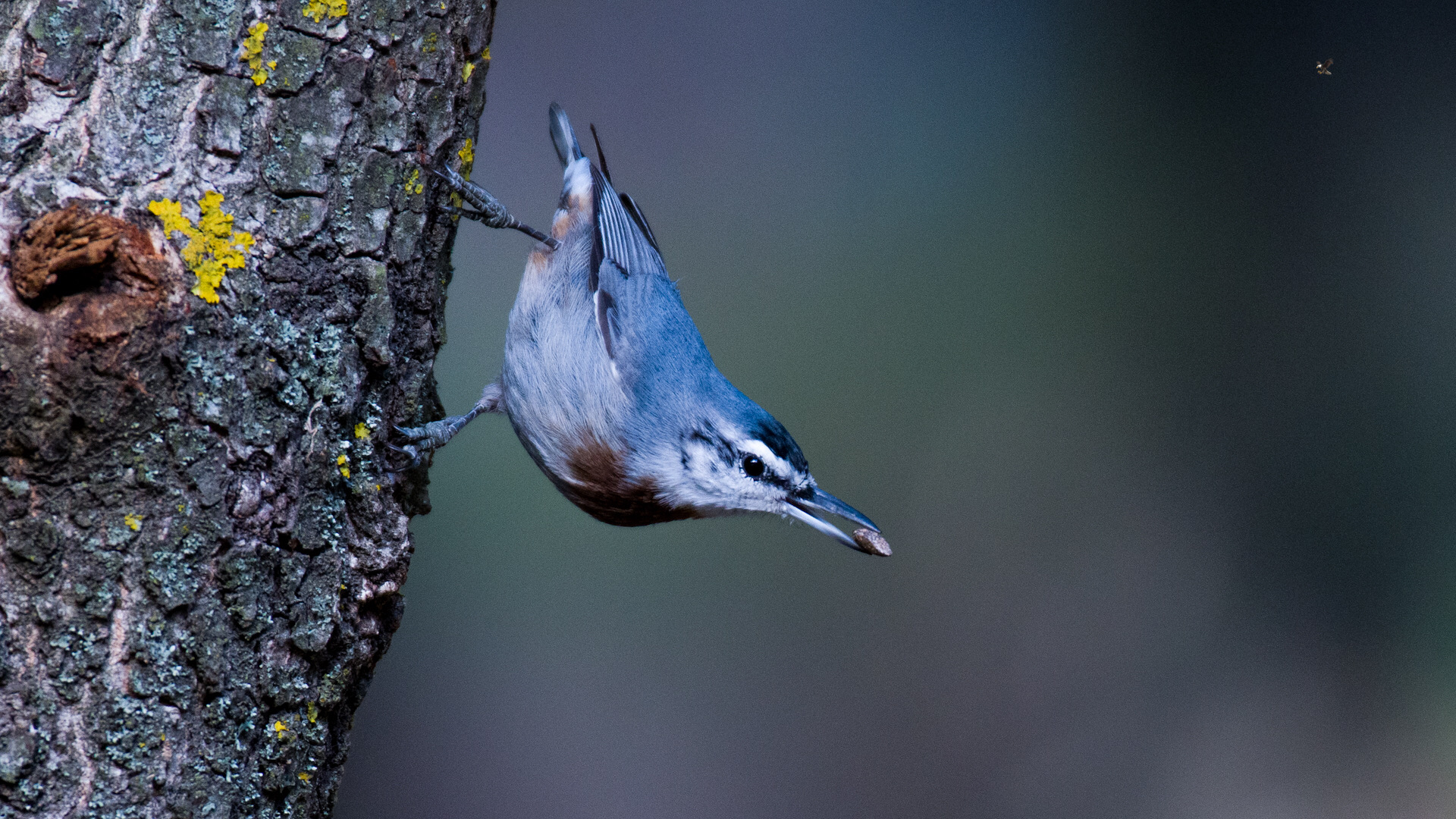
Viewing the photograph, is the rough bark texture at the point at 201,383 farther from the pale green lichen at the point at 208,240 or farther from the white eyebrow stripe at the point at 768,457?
the white eyebrow stripe at the point at 768,457

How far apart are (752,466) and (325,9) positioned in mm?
932

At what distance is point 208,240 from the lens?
110 centimetres

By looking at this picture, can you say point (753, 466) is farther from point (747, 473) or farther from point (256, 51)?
point (256, 51)

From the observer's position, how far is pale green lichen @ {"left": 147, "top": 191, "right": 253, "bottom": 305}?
1077 millimetres

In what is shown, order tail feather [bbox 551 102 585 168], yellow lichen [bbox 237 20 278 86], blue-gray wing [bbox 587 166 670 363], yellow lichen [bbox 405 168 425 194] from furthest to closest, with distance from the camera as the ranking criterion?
1. tail feather [bbox 551 102 585 168]
2. blue-gray wing [bbox 587 166 670 363]
3. yellow lichen [bbox 405 168 425 194]
4. yellow lichen [bbox 237 20 278 86]

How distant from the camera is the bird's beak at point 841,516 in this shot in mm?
1586

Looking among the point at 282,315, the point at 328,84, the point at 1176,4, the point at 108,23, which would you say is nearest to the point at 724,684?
the point at 282,315

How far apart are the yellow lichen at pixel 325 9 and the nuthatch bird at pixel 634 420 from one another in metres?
0.35

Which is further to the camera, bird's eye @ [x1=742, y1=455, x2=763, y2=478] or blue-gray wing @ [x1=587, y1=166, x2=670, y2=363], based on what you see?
blue-gray wing @ [x1=587, y1=166, x2=670, y2=363]

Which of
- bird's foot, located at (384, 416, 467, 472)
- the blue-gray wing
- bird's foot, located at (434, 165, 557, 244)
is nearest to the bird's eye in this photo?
the blue-gray wing

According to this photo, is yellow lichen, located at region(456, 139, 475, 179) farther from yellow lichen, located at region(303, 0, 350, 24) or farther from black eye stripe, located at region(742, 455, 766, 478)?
black eye stripe, located at region(742, 455, 766, 478)

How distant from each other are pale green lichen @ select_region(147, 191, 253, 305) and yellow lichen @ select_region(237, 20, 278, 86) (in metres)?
0.17

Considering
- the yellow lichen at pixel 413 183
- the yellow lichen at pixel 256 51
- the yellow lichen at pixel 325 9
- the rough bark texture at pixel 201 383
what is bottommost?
the rough bark texture at pixel 201 383

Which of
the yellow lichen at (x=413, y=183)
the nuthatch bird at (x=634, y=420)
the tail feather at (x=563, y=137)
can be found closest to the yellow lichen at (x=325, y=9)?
the yellow lichen at (x=413, y=183)
